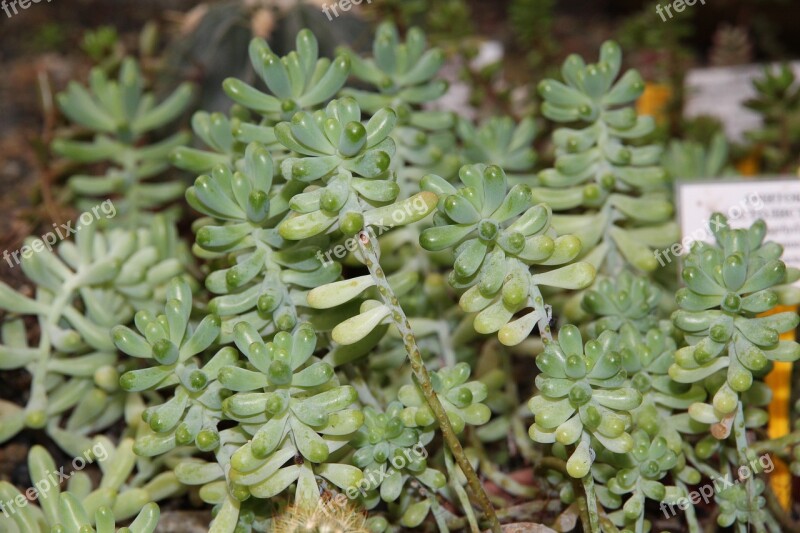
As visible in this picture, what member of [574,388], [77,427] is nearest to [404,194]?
[574,388]

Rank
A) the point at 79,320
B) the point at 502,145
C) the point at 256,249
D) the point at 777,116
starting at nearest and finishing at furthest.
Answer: the point at 256,249 → the point at 79,320 → the point at 502,145 → the point at 777,116

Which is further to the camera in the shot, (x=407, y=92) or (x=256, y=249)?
(x=407, y=92)

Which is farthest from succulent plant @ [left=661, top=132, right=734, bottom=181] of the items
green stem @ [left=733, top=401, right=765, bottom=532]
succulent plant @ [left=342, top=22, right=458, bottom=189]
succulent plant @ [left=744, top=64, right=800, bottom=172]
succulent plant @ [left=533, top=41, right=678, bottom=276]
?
green stem @ [left=733, top=401, right=765, bottom=532]

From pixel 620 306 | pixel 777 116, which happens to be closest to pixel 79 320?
pixel 620 306

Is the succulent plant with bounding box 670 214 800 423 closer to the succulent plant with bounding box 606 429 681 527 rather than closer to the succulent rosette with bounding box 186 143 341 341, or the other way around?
the succulent plant with bounding box 606 429 681 527

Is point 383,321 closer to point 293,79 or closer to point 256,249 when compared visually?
point 256,249

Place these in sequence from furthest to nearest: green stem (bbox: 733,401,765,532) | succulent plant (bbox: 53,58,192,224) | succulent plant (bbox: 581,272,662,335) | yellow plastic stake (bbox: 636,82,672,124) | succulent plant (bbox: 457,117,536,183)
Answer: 1. yellow plastic stake (bbox: 636,82,672,124)
2. succulent plant (bbox: 53,58,192,224)
3. succulent plant (bbox: 457,117,536,183)
4. succulent plant (bbox: 581,272,662,335)
5. green stem (bbox: 733,401,765,532)

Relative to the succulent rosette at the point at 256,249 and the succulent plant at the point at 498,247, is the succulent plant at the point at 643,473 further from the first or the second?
the succulent rosette at the point at 256,249

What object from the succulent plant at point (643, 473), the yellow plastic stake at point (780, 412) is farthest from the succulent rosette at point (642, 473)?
the yellow plastic stake at point (780, 412)

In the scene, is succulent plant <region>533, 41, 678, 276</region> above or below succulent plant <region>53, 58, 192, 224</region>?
below

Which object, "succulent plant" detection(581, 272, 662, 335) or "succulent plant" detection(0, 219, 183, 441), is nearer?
"succulent plant" detection(581, 272, 662, 335)

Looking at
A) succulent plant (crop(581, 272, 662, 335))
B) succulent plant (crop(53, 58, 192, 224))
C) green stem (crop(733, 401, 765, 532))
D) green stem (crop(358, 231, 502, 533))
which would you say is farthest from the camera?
succulent plant (crop(53, 58, 192, 224))
